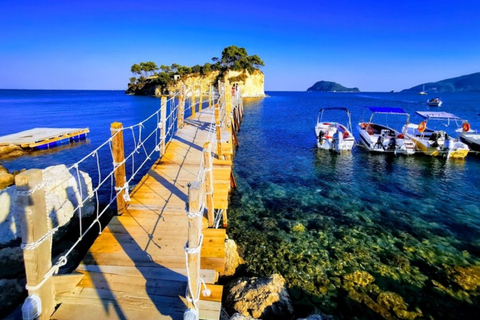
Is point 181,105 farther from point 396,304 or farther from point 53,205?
point 396,304

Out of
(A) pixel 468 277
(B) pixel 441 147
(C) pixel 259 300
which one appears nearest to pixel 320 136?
(B) pixel 441 147

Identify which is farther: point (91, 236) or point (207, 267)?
point (91, 236)

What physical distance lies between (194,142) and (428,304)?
9.66 meters

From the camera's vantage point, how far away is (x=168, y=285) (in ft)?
13.3

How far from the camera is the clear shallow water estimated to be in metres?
6.18

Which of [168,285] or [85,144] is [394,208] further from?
→ [85,144]

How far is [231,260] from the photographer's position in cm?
671

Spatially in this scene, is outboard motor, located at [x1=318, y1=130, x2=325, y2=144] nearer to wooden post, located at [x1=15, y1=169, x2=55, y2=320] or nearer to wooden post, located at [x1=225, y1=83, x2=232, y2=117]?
wooden post, located at [x1=225, y1=83, x2=232, y2=117]

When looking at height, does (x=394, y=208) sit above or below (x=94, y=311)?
below

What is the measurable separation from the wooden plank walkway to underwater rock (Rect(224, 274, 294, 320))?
1.10m

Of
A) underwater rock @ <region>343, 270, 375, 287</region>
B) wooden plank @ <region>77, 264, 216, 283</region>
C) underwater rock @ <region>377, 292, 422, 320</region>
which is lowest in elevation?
underwater rock @ <region>377, 292, 422, 320</region>

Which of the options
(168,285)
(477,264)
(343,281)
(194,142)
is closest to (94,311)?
(168,285)

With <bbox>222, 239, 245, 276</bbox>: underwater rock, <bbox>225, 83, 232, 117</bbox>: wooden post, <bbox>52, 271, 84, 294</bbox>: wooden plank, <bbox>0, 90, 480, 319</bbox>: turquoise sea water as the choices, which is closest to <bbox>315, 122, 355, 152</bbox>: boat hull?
<bbox>0, 90, 480, 319</bbox>: turquoise sea water

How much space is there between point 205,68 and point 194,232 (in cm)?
9789
